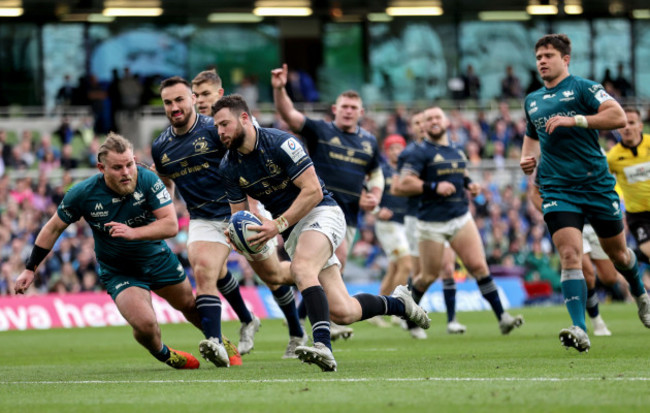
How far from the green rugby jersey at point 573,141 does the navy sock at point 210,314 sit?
3.25 metres

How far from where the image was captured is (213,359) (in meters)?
9.47

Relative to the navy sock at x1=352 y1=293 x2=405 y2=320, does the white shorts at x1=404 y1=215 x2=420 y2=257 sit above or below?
below

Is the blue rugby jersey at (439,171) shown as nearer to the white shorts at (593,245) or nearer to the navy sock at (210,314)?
the white shorts at (593,245)

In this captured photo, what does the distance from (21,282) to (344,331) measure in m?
4.87

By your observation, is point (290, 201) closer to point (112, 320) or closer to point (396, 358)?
point (396, 358)

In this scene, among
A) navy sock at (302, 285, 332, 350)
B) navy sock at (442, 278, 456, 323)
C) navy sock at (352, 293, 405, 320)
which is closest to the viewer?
navy sock at (302, 285, 332, 350)

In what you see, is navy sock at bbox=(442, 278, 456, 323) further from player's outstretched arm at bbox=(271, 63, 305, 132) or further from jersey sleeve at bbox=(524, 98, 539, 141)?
jersey sleeve at bbox=(524, 98, 539, 141)

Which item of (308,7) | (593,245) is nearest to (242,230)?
(593,245)

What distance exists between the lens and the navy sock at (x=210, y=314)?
9.74 m

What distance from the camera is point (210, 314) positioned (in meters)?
9.80

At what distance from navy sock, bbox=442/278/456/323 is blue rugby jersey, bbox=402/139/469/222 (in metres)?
1.54

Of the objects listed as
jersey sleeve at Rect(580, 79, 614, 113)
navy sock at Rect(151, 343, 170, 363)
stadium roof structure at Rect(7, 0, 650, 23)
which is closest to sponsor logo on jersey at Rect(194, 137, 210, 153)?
navy sock at Rect(151, 343, 170, 363)

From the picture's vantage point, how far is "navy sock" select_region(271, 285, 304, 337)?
1105 centimetres

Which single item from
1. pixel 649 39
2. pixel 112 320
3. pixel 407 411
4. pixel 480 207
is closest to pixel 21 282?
pixel 407 411
